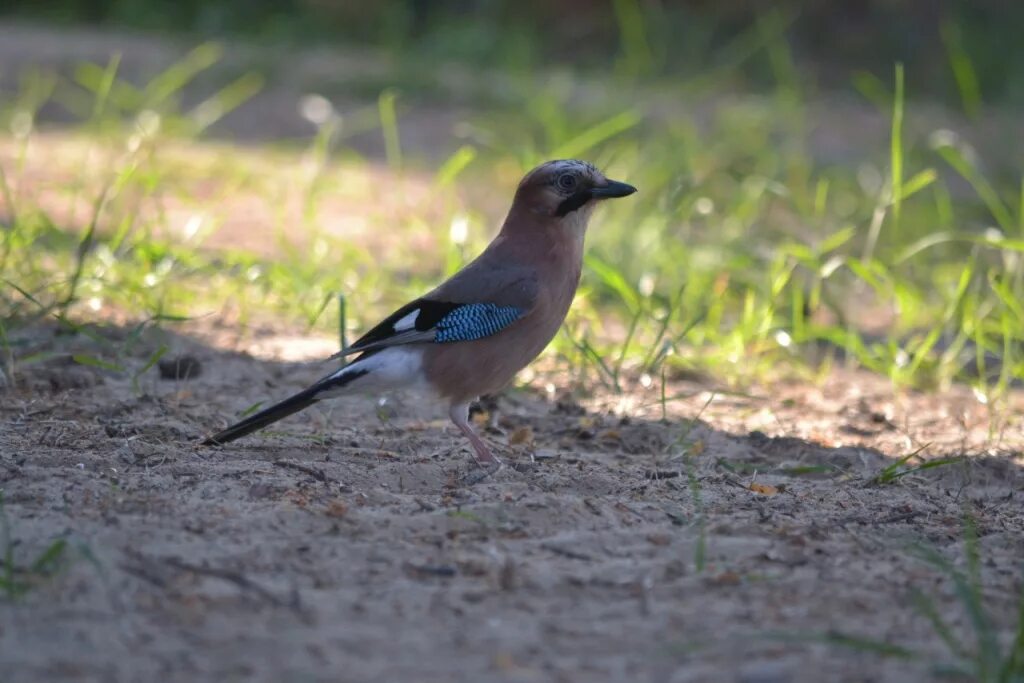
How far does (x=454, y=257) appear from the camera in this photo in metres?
5.91

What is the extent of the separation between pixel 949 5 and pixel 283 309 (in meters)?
10.7

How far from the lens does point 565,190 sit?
4.62 m

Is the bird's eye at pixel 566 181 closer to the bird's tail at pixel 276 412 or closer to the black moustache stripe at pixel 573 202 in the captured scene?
the black moustache stripe at pixel 573 202

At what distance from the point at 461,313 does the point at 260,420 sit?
0.74 meters

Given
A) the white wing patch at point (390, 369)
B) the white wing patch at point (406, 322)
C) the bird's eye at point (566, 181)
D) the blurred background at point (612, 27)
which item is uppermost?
the blurred background at point (612, 27)

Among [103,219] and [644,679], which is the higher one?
[103,219]

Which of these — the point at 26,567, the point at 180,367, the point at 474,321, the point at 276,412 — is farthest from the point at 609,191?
the point at 26,567

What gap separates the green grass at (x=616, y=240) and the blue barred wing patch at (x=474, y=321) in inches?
24.1

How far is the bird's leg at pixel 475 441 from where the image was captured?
4.03 m

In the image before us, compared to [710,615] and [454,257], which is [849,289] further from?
[710,615]

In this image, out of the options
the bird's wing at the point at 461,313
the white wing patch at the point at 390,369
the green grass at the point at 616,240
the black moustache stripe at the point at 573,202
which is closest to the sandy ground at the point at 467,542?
the white wing patch at the point at 390,369

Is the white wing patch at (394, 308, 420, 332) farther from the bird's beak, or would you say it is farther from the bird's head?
the bird's beak

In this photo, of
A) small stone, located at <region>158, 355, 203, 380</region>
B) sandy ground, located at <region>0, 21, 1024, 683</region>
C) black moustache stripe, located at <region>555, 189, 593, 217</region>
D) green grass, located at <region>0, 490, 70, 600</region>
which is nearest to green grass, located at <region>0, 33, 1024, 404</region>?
small stone, located at <region>158, 355, 203, 380</region>

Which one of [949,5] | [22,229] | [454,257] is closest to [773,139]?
[454,257]
